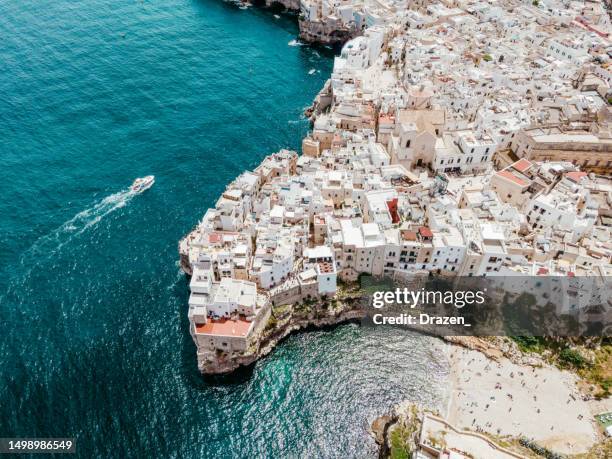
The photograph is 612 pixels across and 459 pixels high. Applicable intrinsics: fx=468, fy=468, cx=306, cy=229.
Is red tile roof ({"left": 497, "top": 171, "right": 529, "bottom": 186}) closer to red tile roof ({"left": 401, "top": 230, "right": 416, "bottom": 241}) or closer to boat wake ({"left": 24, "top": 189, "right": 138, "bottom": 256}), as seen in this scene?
red tile roof ({"left": 401, "top": 230, "right": 416, "bottom": 241})

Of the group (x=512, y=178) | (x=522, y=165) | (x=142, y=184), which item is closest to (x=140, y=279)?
(x=142, y=184)

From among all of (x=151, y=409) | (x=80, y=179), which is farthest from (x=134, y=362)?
(x=80, y=179)

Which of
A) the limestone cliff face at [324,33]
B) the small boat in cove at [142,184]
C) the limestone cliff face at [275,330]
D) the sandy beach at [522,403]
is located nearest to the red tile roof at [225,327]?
the limestone cliff face at [275,330]

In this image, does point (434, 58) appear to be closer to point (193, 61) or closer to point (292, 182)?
point (292, 182)

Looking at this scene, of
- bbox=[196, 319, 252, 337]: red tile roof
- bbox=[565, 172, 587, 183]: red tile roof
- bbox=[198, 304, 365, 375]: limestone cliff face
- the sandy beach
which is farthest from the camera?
bbox=[565, 172, 587, 183]: red tile roof

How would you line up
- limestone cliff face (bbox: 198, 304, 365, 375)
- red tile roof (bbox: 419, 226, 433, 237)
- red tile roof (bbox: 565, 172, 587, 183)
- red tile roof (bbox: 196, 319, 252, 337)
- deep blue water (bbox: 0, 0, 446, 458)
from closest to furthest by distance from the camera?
deep blue water (bbox: 0, 0, 446, 458), red tile roof (bbox: 196, 319, 252, 337), limestone cliff face (bbox: 198, 304, 365, 375), red tile roof (bbox: 419, 226, 433, 237), red tile roof (bbox: 565, 172, 587, 183)

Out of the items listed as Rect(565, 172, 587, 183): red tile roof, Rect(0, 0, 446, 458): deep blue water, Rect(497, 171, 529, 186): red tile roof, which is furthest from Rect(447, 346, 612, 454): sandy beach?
Rect(565, 172, 587, 183): red tile roof
